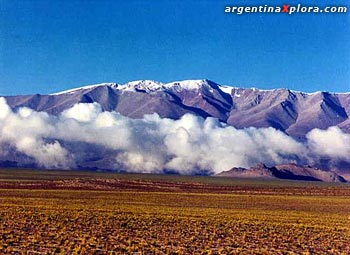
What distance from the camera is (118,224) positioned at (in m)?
53.6

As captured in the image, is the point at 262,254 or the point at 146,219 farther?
the point at 146,219

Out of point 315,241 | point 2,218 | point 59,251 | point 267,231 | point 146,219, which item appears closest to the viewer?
point 59,251

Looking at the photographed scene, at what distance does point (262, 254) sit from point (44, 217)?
91.5ft

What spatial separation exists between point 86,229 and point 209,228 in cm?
Answer: 1097

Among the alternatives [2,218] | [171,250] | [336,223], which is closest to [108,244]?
[171,250]

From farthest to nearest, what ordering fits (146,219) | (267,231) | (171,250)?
1. (146,219)
2. (267,231)
3. (171,250)

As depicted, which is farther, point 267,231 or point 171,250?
point 267,231

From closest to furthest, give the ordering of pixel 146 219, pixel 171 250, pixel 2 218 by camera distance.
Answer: pixel 171 250
pixel 2 218
pixel 146 219

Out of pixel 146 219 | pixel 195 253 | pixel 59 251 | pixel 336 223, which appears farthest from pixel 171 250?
pixel 336 223

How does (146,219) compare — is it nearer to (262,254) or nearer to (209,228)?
(209,228)

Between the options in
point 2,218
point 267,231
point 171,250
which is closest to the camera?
point 171,250

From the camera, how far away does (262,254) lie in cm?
3731

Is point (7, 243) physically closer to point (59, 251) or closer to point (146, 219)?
point (59, 251)

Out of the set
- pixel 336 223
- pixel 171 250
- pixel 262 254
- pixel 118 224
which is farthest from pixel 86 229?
pixel 336 223
